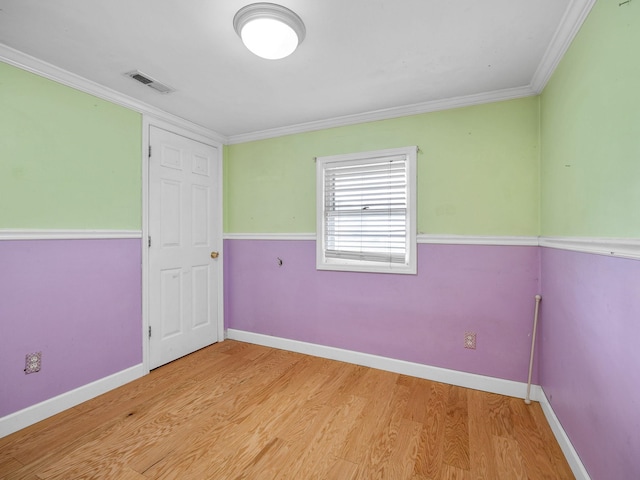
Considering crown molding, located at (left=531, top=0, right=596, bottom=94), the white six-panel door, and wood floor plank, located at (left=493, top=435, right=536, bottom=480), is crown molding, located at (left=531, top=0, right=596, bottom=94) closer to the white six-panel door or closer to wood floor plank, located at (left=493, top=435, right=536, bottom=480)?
wood floor plank, located at (left=493, top=435, right=536, bottom=480)

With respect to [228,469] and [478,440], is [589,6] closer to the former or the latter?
[478,440]

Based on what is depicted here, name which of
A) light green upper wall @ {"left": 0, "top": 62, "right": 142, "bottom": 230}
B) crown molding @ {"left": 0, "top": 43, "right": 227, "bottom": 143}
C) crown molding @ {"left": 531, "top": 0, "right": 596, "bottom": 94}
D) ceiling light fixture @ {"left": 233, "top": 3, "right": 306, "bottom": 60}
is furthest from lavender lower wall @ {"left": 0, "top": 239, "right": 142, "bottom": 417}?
crown molding @ {"left": 531, "top": 0, "right": 596, "bottom": 94}

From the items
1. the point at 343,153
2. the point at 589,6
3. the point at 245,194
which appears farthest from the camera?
the point at 245,194

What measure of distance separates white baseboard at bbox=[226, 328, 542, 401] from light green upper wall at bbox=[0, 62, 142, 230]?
177 cm

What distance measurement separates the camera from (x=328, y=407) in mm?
2158

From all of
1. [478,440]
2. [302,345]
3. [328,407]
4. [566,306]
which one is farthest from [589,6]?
[302,345]

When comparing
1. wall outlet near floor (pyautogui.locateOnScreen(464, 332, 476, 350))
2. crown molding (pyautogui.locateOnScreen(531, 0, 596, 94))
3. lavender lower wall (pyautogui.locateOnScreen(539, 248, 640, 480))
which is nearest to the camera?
lavender lower wall (pyautogui.locateOnScreen(539, 248, 640, 480))

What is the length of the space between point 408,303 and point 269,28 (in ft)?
7.38

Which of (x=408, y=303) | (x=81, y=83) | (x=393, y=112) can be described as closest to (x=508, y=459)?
(x=408, y=303)

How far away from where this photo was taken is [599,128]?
52.6 inches

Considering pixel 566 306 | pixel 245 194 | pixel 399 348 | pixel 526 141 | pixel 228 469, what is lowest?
pixel 228 469

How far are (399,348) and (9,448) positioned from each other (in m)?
2.72

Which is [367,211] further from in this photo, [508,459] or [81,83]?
[81,83]

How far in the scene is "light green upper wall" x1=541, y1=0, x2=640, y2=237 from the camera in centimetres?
111
